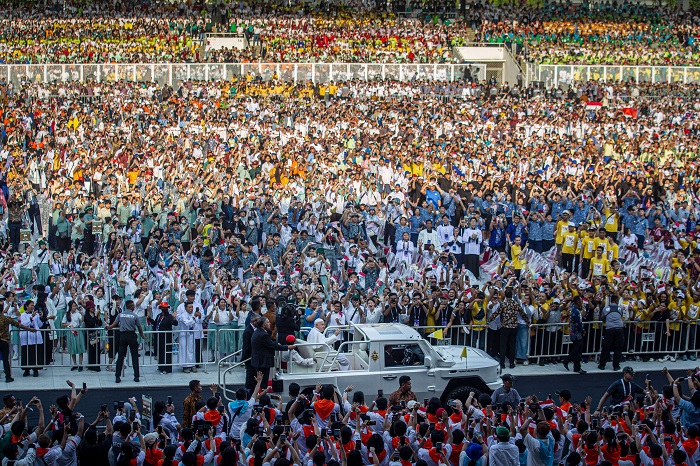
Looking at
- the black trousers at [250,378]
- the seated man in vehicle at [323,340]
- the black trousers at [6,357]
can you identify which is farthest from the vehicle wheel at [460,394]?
the black trousers at [6,357]

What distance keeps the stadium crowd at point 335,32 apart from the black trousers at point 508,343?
82.0ft

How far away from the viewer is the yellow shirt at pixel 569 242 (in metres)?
23.8

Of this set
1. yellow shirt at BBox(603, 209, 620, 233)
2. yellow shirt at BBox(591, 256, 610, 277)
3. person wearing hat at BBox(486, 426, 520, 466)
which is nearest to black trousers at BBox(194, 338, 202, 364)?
person wearing hat at BBox(486, 426, 520, 466)

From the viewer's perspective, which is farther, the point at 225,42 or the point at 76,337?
the point at 225,42

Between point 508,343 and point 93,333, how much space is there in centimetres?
771

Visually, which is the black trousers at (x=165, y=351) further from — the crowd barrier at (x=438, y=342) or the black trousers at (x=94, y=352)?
the black trousers at (x=94, y=352)

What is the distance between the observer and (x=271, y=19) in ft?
160

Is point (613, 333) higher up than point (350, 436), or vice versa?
point (350, 436)

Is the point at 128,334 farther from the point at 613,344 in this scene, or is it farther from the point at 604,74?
the point at 604,74

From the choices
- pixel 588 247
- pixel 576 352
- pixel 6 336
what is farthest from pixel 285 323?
pixel 588 247

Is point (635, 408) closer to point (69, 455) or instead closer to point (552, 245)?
point (69, 455)

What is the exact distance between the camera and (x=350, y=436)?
11508 mm

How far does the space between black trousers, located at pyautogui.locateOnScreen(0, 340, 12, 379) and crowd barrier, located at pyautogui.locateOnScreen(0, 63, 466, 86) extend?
73.9 feet

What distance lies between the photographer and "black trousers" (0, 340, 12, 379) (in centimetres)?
1731
